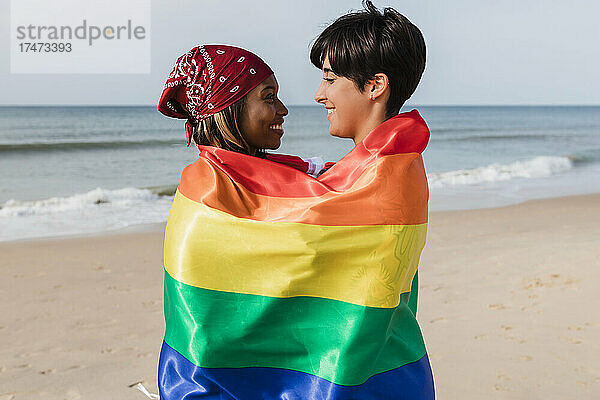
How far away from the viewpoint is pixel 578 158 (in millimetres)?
19547

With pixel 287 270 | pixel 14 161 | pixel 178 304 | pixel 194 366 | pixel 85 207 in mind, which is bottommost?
pixel 14 161

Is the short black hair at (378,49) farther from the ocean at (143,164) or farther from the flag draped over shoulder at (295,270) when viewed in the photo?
the ocean at (143,164)

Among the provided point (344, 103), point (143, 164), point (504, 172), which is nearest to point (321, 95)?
point (344, 103)

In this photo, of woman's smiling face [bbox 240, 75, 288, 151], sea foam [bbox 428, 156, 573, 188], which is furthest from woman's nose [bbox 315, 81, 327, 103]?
sea foam [bbox 428, 156, 573, 188]

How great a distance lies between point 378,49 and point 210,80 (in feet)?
1.49

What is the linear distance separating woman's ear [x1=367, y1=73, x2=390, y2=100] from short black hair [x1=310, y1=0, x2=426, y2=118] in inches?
0.4

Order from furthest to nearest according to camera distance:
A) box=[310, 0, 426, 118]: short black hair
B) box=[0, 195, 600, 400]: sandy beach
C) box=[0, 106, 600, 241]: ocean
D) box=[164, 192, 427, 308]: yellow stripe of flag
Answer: box=[0, 106, 600, 241]: ocean, box=[0, 195, 600, 400]: sandy beach, box=[310, 0, 426, 118]: short black hair, box=[164, 192, 427, 308]: yellow stripe of flag

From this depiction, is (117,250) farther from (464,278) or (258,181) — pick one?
(258,181)

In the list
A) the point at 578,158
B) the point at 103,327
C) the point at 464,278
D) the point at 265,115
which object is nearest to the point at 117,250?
the point at 103,327

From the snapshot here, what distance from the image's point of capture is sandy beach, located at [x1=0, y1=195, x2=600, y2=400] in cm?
432

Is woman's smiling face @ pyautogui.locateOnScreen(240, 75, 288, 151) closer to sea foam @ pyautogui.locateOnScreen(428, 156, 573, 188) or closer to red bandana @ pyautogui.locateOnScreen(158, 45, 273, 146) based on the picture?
red bandana @ pyautogui.locateOnScreen(158, 45, 273, 146)

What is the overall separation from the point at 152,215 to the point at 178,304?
8442 millimetres

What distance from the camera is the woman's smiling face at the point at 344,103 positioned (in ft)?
5.81

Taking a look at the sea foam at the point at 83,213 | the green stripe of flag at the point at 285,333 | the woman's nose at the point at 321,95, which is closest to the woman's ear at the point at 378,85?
the woman's nose at the point at 321,95
